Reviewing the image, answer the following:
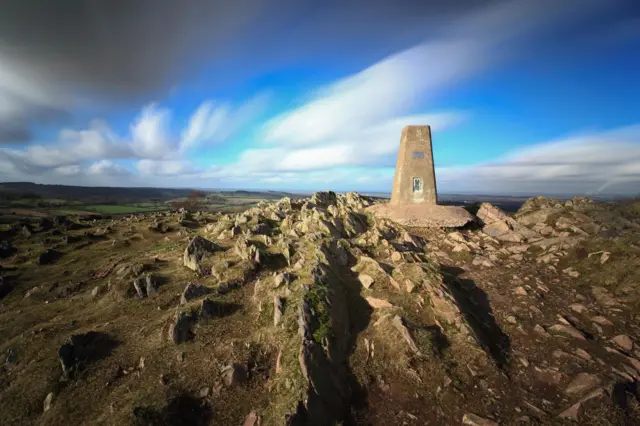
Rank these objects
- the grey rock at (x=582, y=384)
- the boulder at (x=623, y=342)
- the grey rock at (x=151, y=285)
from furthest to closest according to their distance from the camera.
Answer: the grey rock at (x=151, y=285) → the boulder at (x=623, y=342) → the grey rock at (x=582, y=384)

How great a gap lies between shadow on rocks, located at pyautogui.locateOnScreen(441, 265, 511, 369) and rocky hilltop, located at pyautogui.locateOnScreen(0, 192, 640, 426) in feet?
0.38

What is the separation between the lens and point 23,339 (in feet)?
43.7

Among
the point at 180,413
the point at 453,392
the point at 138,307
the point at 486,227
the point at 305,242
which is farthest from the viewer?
the point at 486,227

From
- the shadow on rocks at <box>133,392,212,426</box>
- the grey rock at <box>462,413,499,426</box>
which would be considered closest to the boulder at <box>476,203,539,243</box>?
the grey rock at <box>462,413,499,426</box>

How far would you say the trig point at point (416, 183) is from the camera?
26.2 meters

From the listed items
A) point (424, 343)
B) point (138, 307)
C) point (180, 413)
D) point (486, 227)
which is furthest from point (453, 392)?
point (486, 227)


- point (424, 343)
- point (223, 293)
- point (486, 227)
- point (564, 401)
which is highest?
point (486, 227)

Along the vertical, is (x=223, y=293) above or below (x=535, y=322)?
above

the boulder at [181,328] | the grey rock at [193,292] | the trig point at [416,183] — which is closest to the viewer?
the boulder at [181,328]

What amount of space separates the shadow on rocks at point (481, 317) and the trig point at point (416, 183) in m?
9.08

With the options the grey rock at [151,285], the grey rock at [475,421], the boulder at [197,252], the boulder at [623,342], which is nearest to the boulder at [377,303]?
the grey rock at [475,421]

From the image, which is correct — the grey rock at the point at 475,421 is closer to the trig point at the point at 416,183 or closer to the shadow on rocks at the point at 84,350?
the shadow on rocks at the point at 84,350

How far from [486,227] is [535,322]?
→ 13480 millimetres

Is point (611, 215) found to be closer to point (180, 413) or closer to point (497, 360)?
point (497, 360)
